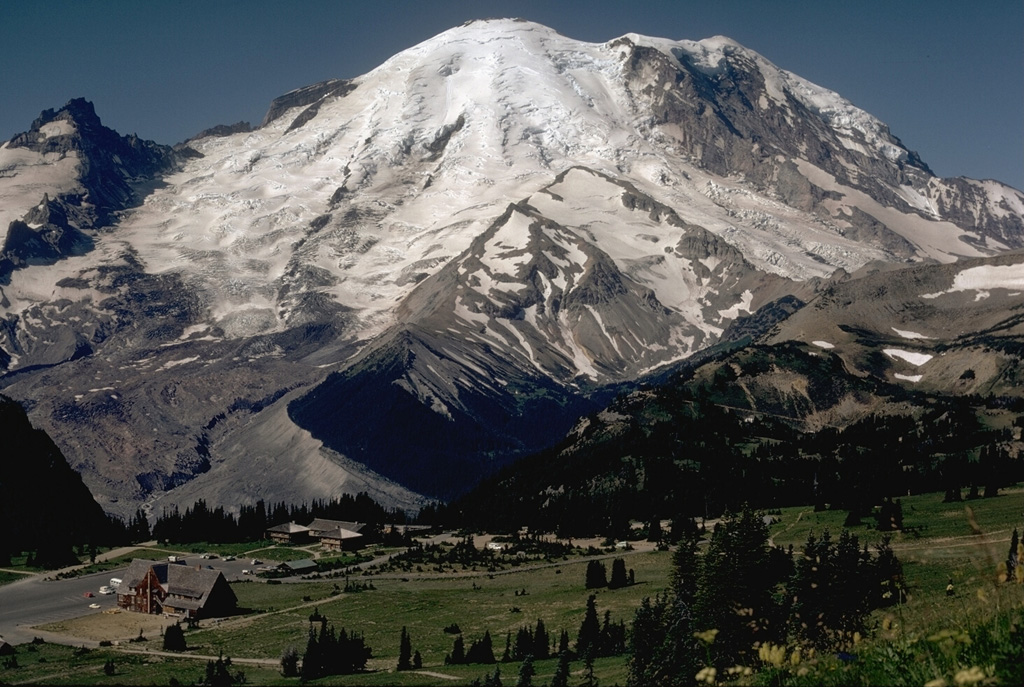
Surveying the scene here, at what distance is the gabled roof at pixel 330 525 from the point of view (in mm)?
182000

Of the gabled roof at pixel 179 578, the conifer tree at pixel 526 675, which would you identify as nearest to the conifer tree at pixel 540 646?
the conifer tree at pixel 526 675

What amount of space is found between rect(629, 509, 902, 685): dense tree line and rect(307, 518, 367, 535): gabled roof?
5175 inches

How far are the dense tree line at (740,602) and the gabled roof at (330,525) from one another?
431 feet

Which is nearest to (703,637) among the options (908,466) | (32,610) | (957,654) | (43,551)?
(957,654)

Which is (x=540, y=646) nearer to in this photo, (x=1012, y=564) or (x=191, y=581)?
(x=1012, y=564)

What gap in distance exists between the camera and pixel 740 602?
152 feet

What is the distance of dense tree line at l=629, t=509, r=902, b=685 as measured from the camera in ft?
138

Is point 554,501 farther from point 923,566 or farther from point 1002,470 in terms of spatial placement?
point 923,566

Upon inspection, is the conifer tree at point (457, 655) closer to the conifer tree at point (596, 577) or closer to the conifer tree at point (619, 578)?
the conifer tree at point (619, 578)

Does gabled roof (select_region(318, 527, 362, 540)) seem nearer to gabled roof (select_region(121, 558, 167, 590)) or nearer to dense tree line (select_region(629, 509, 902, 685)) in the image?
gabled roof (select_region(121, 558, 167, 590))

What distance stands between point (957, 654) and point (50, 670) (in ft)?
234

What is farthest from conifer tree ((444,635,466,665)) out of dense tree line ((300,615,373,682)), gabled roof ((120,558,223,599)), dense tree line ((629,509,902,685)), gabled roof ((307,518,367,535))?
gabled roof ((307,518,367,535))

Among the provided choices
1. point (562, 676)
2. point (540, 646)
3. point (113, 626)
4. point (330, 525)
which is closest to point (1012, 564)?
point (562, 676)

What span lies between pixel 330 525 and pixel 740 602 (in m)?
A: 145
